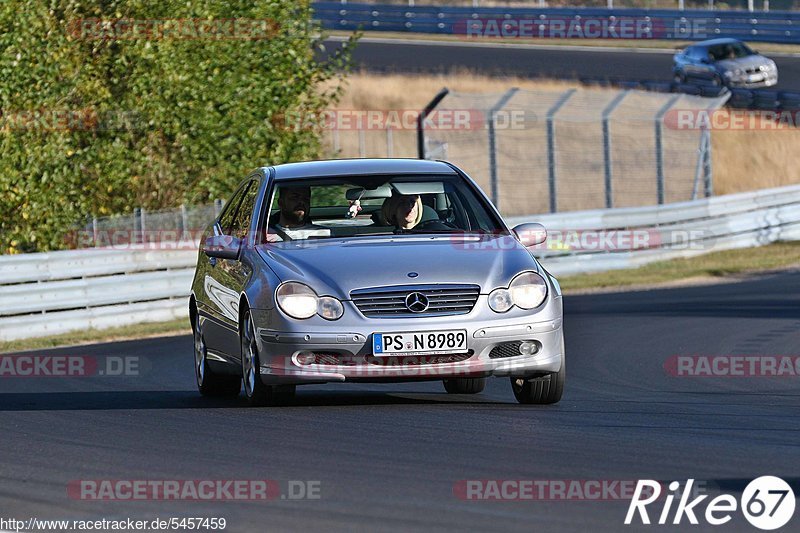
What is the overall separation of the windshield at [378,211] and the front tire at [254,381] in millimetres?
711

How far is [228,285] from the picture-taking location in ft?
34.1

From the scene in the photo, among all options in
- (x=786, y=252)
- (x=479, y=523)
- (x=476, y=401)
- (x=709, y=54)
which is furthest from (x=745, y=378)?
(x=709, y=54)

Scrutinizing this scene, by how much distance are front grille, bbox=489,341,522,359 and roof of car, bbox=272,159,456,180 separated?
168 cm

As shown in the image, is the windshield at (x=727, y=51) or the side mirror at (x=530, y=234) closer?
the side mirror at (x=530, y=234)

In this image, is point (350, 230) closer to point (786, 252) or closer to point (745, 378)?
point (745, 378)

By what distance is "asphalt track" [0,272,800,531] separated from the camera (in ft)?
20.9

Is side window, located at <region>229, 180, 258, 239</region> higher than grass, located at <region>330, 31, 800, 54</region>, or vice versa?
side window, located at <region>229, 180, 258, 239</region>

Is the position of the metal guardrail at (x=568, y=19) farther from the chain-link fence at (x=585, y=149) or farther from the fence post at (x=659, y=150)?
the fence post at (x=659, y=150)

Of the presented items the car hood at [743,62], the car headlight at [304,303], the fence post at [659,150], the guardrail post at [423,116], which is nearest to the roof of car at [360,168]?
the car headlight at [304,303]

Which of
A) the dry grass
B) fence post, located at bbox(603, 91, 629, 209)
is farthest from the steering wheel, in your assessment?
the dry grass

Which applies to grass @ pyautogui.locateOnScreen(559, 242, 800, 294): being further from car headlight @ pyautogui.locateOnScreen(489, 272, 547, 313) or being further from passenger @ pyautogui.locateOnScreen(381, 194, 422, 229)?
car headlight @ pyautogui.locateOnScreen(489, 272, 547, 313)

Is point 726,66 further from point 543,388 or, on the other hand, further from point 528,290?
point 528,290

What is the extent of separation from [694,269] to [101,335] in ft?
31.9

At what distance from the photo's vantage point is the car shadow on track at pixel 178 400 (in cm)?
1027
